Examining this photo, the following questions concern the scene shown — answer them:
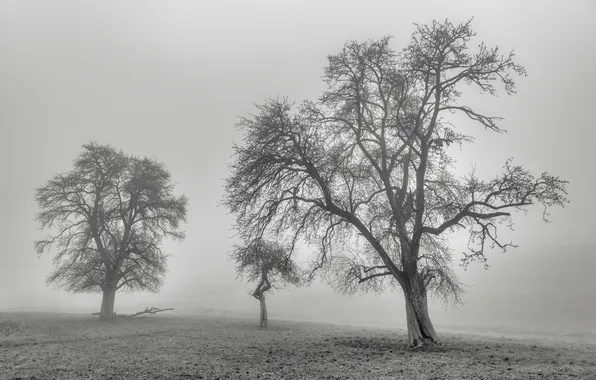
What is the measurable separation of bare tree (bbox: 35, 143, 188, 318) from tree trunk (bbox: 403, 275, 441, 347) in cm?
2588

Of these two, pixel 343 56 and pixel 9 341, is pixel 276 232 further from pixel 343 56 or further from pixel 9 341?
pixel 9 341

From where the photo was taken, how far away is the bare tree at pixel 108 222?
35.0 meters

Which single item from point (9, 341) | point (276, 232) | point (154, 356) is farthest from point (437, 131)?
point (9, 341)

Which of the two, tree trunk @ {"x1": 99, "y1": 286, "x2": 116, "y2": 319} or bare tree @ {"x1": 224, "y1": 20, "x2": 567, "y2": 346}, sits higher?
bare tree @ {"x1": 224, "y1": 20, "x2": 567, "y2": 346}

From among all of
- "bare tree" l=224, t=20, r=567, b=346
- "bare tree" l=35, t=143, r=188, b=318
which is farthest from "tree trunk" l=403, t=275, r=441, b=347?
"bare tree" l=35, t=143, r=188, b=318

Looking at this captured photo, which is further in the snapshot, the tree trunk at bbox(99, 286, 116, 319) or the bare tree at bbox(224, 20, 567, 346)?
the tree trunk at bbox(99, 286, 116, 319)

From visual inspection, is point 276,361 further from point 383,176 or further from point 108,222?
point 108,222

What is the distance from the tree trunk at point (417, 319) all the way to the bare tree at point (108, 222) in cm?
2588

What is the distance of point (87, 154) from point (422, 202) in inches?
1252

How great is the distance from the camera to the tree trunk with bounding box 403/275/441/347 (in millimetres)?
17234

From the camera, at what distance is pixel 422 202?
18.5m

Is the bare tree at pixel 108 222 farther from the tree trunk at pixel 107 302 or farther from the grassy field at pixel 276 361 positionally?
the grassy field at pixel 276 361

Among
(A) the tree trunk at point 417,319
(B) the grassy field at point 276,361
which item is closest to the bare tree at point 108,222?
(B) the grassy field at point 276,361

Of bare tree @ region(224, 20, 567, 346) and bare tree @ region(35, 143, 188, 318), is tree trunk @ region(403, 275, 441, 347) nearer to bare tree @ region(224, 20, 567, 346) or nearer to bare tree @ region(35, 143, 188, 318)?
bare tree @ region(224, 20, 567, 346)
